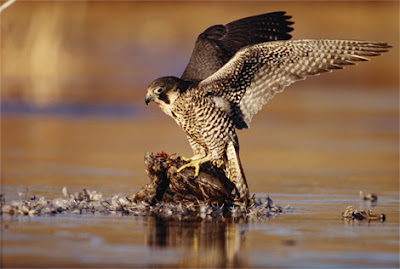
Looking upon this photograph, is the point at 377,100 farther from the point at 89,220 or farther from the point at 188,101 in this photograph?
the point at 89,220

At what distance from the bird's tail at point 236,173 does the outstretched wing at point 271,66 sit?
0.45m

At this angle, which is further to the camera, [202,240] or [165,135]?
[165,135]

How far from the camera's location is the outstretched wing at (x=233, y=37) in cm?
1048

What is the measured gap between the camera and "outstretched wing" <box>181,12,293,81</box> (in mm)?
10484

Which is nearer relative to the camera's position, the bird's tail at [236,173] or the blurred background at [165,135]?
the blurred background at [165,135]

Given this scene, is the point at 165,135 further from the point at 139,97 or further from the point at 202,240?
the point at 202,240

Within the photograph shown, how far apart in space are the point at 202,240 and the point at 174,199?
189 centimetres

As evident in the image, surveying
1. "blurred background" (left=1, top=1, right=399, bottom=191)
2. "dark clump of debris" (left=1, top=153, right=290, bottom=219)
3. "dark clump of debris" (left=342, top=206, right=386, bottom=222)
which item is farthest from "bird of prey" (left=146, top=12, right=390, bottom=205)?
"blurred background" (left=1, top=1, right=399, bottom=191)

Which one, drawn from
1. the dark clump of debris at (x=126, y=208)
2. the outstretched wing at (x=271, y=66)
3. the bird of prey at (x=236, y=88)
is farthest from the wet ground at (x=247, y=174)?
the outstretched wing at (x=271, y=66)

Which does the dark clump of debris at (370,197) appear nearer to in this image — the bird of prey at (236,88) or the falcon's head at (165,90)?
the bird of prey at (236,88)

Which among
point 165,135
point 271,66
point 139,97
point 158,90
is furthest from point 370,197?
point 139,97

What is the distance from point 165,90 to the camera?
9219mm

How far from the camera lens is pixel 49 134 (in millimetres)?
15766

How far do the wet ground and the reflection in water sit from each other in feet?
0.04
